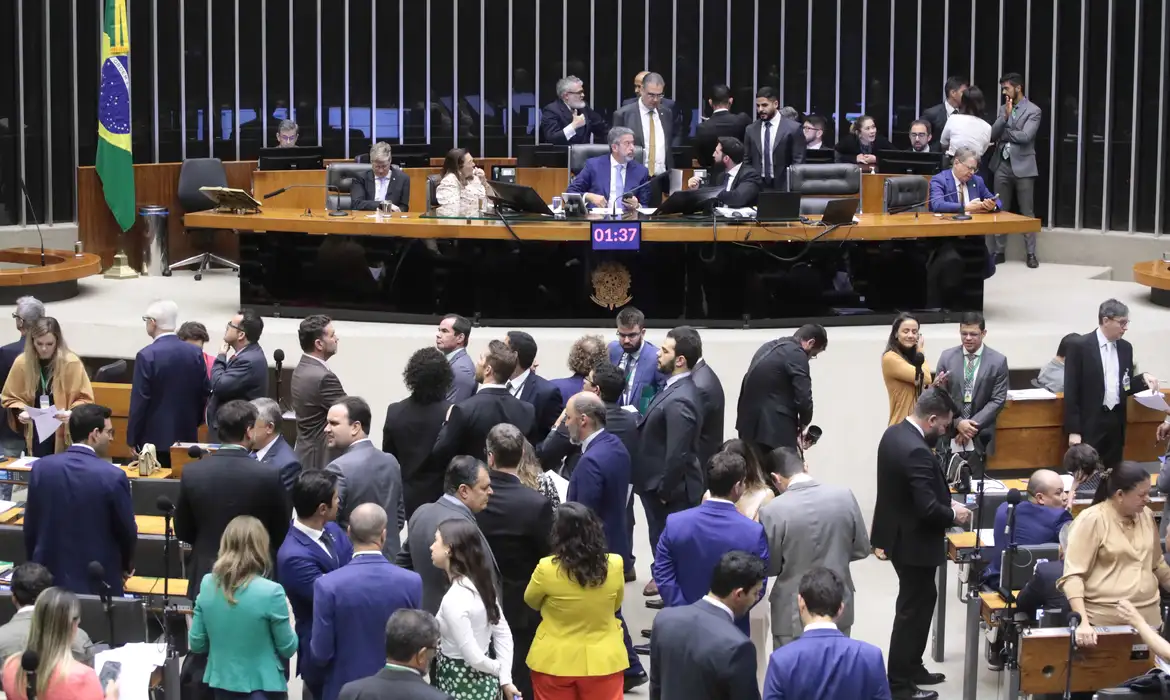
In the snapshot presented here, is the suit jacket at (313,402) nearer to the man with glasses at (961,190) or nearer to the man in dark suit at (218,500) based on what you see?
the man in dark suit at (218,500)

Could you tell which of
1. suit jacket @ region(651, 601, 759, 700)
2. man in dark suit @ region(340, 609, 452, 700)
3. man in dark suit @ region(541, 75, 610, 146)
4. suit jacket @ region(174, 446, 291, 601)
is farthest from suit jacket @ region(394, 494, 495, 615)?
man in dark suit @ region(541, 75, 610, 146)

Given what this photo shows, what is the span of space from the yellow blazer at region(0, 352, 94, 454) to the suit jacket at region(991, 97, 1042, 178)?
891 centimetres

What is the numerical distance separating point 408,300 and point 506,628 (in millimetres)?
6145

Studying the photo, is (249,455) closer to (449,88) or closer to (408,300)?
(408,300)

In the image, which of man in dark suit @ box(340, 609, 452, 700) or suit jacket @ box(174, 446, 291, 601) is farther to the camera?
suit jacket @ box(174, 446, 291, 601)

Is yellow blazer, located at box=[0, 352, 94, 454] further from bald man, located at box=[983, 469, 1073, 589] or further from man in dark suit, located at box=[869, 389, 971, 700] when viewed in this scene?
bald man, located at box=[983, 469, 1073, 589]

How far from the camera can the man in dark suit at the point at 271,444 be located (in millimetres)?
6449

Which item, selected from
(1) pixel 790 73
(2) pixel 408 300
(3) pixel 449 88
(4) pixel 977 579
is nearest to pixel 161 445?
(2) pixel 408 300

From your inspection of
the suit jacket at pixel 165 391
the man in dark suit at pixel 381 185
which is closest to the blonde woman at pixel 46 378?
the suit jacket at pixel 165 391

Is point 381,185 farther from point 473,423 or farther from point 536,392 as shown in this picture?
point 473,423

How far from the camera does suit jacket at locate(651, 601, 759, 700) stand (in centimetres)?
493

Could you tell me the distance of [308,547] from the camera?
562 centimetres

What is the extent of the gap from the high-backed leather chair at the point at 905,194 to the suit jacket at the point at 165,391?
223 inches

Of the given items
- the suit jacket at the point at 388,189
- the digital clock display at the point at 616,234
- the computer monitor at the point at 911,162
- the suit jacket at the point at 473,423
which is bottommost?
the suit jacket at the point at 473,423
